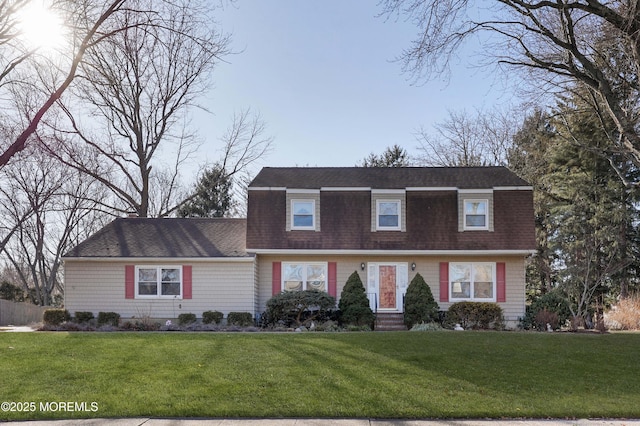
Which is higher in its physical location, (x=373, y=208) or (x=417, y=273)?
(x=373, y=208)

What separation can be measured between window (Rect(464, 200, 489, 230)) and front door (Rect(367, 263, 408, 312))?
9.07 feet

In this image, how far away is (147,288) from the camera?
19844mm

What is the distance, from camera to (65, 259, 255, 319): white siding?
770 inches

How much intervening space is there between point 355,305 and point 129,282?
26.5 ft

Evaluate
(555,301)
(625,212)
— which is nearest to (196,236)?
(555,301)

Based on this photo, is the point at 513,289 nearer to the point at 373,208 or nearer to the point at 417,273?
the point at 417,273

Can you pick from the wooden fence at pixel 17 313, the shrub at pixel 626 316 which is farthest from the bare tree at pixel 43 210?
the shrub at pixel 626 316

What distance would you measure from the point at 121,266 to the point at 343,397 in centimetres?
1357

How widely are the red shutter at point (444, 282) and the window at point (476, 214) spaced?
1587 mm

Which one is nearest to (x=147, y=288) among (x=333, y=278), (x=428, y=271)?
(x=333, y=278)

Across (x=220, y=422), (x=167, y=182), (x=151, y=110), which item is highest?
(x=151, y=110)

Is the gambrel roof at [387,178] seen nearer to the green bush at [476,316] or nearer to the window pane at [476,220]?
the window pane at [476,220]

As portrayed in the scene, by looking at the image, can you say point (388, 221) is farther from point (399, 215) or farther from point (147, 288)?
point (147, 288)

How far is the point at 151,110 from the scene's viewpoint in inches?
1112
